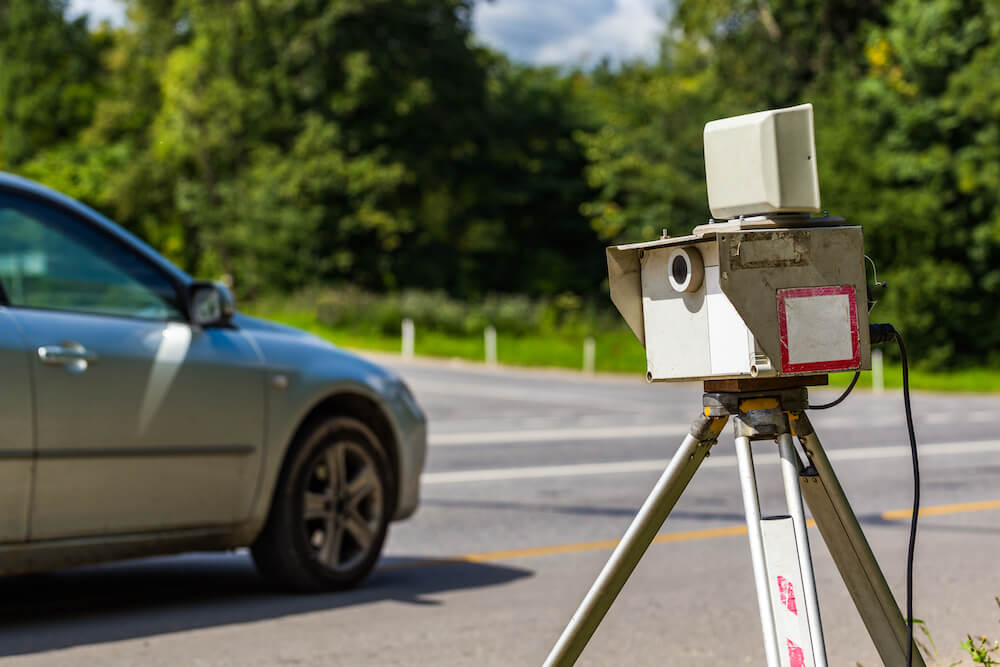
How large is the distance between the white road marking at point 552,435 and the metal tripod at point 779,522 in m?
12.5

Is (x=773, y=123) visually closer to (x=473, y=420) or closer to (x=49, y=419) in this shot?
(x=49, y=419)

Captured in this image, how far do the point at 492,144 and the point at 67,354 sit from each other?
50.4 m

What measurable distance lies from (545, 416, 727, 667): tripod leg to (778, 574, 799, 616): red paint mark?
10.8 inches

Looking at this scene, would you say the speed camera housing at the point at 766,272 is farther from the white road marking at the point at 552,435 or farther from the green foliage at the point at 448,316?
the green foliage at the point at 448,316

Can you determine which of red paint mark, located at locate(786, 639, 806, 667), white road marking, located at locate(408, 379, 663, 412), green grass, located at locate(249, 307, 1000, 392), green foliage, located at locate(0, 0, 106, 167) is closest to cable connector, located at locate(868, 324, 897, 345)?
red paint mark, located at locate(786, 639, 806, 667)

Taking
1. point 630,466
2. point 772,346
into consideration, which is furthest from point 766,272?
point 630,466

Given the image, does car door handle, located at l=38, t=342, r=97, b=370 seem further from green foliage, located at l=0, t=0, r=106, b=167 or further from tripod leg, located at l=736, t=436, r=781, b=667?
green foliage, located at l=0, t=0, r=106, b=167

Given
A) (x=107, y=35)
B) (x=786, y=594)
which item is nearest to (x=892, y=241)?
(x=786, y=594)

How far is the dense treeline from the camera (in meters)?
37.7

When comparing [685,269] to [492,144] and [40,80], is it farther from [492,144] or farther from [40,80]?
[40,80]

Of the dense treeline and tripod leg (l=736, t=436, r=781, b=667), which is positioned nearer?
tripod leg (l=736, t=436, r=781, b=667)

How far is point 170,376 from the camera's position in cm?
584

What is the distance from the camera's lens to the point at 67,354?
5441 mm

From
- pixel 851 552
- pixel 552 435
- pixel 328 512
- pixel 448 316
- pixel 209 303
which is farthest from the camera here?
pixel 448 316
